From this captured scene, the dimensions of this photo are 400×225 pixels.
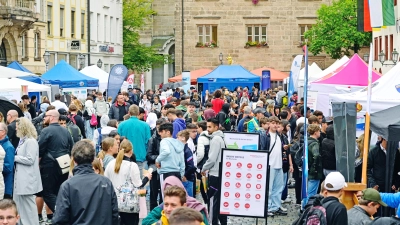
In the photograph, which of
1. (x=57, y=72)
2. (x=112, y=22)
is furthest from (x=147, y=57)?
(x=57, y=72)

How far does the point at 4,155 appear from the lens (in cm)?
1230

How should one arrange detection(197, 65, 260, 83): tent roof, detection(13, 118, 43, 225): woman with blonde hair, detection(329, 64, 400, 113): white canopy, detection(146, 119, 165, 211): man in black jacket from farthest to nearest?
detection(197, 65, 260, 83): tent roof, detection(329, 64, 400, 113): white canopy, detection(146, 119, 165, 211): man in black jacket, detection(13, 118, 43, 225): woman with blonde hair

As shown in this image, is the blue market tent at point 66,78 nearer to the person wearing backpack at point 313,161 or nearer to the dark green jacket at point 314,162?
the person wearing backpack at point 313,161

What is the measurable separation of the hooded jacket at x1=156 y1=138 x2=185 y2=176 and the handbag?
2.06 metres

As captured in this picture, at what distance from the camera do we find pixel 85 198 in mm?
8898

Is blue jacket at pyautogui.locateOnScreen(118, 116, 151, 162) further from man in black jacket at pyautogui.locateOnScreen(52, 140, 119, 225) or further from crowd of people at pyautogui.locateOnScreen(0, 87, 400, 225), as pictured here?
man in black jacket at pyautogui.locateOnScreen(52, 140, 119, 225)

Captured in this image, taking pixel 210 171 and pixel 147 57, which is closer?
pixel 210 171

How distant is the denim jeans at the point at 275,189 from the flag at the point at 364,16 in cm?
1011

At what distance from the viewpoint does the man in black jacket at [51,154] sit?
14.5 meters

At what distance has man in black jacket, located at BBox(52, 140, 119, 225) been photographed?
8863 mm

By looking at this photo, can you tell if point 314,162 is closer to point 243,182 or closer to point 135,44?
point 243,182

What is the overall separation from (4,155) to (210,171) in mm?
3378

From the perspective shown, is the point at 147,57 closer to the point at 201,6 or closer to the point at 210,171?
the point at 201,6

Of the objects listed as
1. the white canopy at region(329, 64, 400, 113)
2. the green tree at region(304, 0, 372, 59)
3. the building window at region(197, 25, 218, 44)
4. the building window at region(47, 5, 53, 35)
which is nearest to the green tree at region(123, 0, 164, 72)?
the building window at region(197, 25, 218, 44)
